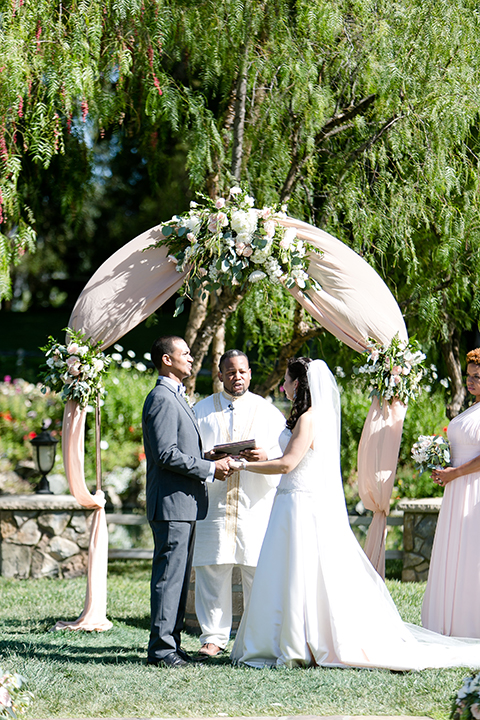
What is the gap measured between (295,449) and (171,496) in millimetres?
776

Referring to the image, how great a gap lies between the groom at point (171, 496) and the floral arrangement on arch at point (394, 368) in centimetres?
132

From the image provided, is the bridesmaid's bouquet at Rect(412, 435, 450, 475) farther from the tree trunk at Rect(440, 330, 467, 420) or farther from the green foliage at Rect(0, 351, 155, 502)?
the green foliage at Rect(0, 351, 155, 502)

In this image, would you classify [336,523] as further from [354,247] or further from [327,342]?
[327,342]

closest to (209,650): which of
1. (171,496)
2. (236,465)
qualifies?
(171,496)

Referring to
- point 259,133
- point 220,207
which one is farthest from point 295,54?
point 220,207

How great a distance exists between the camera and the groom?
4.46 m

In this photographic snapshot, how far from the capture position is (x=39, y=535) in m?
7.88

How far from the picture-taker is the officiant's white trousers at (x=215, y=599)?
494 centimetres

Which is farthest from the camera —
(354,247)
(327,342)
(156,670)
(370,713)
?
(327,342)

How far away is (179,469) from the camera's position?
4465 mm

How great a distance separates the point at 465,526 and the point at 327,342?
365 centimetres

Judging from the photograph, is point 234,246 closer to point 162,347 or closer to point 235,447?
point 162,347

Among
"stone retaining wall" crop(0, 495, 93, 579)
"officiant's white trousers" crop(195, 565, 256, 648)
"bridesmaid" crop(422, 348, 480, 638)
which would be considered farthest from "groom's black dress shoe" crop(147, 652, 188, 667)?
"stone retaining wall" crop(0, 495, 93, 579)

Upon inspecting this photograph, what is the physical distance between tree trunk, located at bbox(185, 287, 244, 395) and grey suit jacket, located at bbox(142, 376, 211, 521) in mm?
2305
